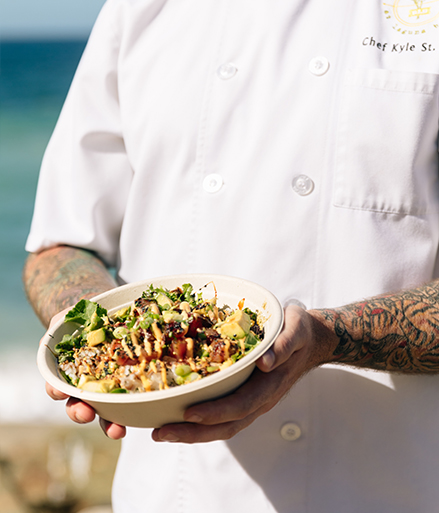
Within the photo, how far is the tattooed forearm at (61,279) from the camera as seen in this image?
1.46 meters

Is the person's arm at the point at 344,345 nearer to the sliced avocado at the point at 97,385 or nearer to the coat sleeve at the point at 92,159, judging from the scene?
the sliced avocado at the point at 97,385

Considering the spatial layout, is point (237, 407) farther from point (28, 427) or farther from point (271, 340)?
point (28, 427)

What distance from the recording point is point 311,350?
3.71 feet

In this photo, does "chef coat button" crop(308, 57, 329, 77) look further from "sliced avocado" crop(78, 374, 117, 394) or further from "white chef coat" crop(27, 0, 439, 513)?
"sliced avocado" crop(78, 374, 117, 394)

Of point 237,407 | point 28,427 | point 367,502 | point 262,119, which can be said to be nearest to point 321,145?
point 262,119

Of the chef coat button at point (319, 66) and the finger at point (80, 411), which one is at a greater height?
the chef coat button at point (319, 66)

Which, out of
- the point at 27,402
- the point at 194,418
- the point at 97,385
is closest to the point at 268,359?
the point at 194,418

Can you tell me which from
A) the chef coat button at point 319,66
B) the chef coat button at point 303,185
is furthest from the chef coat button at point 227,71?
the chef coat button at point 303,185

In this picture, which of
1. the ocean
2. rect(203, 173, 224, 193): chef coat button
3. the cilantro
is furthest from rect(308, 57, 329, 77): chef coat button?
the ocean

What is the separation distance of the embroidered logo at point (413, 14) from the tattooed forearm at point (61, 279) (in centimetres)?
107

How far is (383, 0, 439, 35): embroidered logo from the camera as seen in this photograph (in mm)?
1290

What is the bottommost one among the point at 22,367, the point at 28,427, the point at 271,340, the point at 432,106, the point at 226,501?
the point at 22,367

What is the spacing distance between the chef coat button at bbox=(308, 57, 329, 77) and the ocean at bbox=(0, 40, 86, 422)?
5638 millimetres

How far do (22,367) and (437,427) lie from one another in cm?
757
